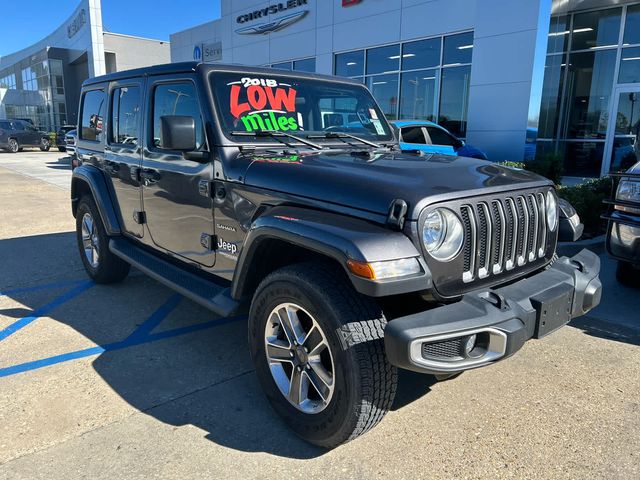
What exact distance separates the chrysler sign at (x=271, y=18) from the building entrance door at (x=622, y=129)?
33.7ft

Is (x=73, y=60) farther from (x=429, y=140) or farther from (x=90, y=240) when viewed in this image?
(x=90, y=240)

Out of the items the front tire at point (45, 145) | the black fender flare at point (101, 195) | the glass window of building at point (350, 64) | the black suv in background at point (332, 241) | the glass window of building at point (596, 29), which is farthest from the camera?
the front tire at point (45, 145)

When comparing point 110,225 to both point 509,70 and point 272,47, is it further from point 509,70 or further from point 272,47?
point 272,47

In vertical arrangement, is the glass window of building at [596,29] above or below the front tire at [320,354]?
above

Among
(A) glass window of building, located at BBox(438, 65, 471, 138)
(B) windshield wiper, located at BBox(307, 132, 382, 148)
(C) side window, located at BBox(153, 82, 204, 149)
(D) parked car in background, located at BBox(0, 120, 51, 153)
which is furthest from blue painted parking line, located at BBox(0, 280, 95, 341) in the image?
(D) parked car in background, located at BBox(0, 120, 51, 153)

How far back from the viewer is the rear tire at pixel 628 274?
4.88 meters

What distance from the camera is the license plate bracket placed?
2.39m

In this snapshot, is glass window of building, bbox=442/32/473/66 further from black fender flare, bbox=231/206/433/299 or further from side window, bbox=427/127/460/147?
black fender flare, bbox=231/206/433/299

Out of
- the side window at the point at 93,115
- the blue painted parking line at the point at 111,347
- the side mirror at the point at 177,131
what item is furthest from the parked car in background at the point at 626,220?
the side window at the point at 93,115

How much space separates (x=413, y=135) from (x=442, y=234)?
8263 millimetres

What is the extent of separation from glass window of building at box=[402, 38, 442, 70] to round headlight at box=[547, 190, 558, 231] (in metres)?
12.1

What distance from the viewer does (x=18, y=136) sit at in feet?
86.8

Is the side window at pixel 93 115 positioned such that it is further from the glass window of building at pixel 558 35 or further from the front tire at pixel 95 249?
the glass window of building at pixel 558 35

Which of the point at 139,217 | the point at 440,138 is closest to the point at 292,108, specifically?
the point at 139,217
